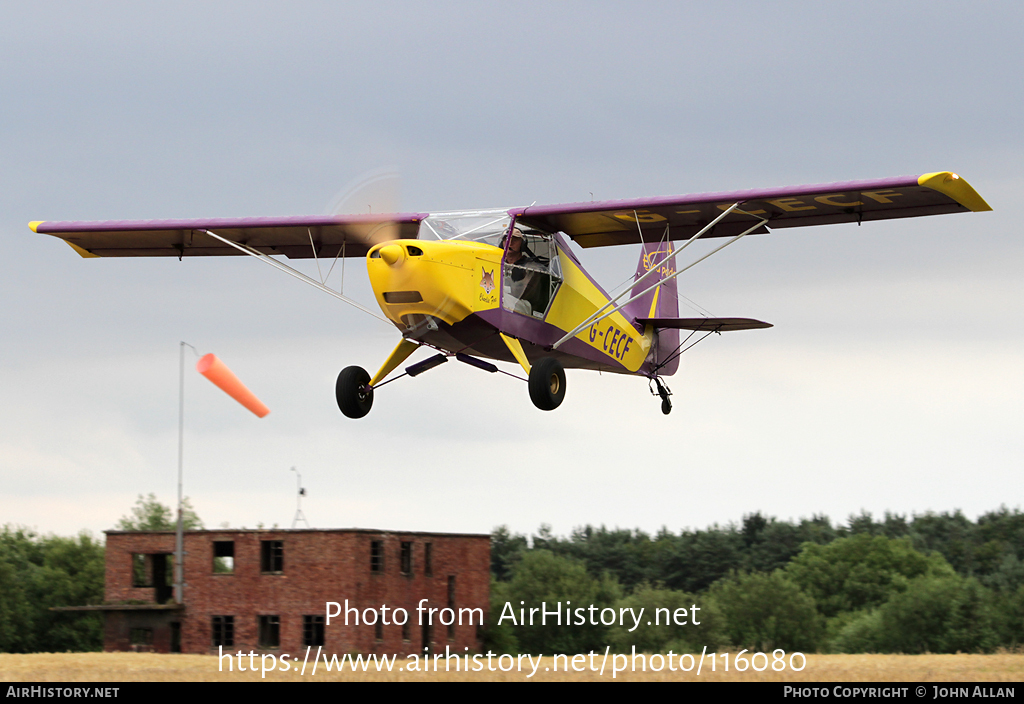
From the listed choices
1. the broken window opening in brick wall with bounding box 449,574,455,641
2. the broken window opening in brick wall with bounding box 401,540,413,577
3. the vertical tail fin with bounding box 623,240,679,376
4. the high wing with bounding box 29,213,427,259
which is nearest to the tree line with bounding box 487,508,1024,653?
the broken window opening in brick wall with bounding box 449,574,455,641

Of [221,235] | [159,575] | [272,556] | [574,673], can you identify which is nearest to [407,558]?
[272,556]

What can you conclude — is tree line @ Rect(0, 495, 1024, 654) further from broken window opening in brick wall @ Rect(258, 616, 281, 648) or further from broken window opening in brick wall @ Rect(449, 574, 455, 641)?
broken window opening in brick wall @ Rect(258, 616, 281, 648)

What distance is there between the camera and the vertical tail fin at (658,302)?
22812 mm

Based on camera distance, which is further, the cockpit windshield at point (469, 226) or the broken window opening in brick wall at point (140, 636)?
the broken window opening in brick wall at point (140, 636)

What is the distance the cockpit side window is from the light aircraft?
22 millimetres

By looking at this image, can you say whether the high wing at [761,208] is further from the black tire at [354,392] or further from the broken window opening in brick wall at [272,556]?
the broken window opening in brick wall at [272,556]

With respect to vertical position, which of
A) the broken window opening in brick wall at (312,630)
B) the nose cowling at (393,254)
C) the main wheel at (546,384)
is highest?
the nose cowling at (393,254)

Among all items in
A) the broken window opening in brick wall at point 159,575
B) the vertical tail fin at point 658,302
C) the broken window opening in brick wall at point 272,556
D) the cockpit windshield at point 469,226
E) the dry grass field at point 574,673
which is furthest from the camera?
the broken window opening in brick wall at point 159,575

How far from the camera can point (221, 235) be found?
818 inches

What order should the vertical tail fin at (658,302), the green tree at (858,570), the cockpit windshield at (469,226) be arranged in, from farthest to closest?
1. the green tree at (858,570)
2. the vertical tail fin at (658,302)
3. the cockpit windshield at (469,226)

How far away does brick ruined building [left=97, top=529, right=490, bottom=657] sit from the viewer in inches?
2061

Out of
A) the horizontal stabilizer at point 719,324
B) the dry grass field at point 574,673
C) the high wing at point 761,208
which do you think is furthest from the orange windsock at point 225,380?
the dry grass field at point 574,673

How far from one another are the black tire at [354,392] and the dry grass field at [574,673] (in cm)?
1134
